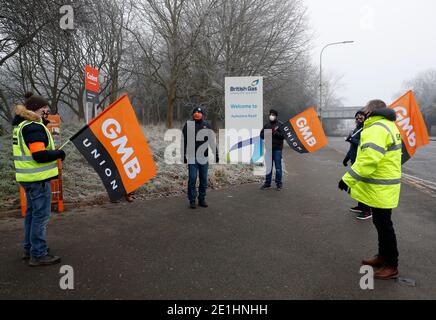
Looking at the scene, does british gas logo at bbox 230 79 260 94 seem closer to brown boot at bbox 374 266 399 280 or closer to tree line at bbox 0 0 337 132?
brown boot at bbox 374 266 399 280

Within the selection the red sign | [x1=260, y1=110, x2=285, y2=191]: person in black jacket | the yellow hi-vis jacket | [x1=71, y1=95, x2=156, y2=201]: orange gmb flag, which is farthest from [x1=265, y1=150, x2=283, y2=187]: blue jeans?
the red sign

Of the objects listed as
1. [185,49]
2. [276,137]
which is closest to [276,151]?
[276,137]

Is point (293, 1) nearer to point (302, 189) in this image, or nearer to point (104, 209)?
point (302, 189)

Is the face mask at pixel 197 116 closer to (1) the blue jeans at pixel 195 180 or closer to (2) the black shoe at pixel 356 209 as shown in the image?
(1) the blue jeans at pixel 195 180

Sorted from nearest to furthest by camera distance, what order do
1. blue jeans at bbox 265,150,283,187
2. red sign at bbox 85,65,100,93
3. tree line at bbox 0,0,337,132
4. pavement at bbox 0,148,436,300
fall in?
1. pavement at bbox 0,148,436,300
2. blue jeans at bbox 265,150,283,187
3. red sign at bbox 85,65,100,93
4. tree line at bbox 0,0,337,132

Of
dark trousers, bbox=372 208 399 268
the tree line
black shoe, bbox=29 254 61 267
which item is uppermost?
the tree line

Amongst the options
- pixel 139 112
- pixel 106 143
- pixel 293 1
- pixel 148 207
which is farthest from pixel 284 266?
pixel 139 112

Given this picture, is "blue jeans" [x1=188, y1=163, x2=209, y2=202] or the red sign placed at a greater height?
the red sign

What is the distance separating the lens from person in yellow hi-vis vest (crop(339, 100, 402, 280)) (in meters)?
3.41

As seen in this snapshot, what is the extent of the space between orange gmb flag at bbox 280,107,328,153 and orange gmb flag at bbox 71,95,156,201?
510 centimetres

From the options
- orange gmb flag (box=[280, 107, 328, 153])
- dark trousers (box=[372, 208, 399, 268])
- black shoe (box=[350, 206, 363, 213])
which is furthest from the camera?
orange gmb flag (box=[280, 107, 328, 153])

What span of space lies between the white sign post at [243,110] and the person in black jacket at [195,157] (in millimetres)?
4192

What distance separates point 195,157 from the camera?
6.31 m

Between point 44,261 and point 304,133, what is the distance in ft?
22.8
